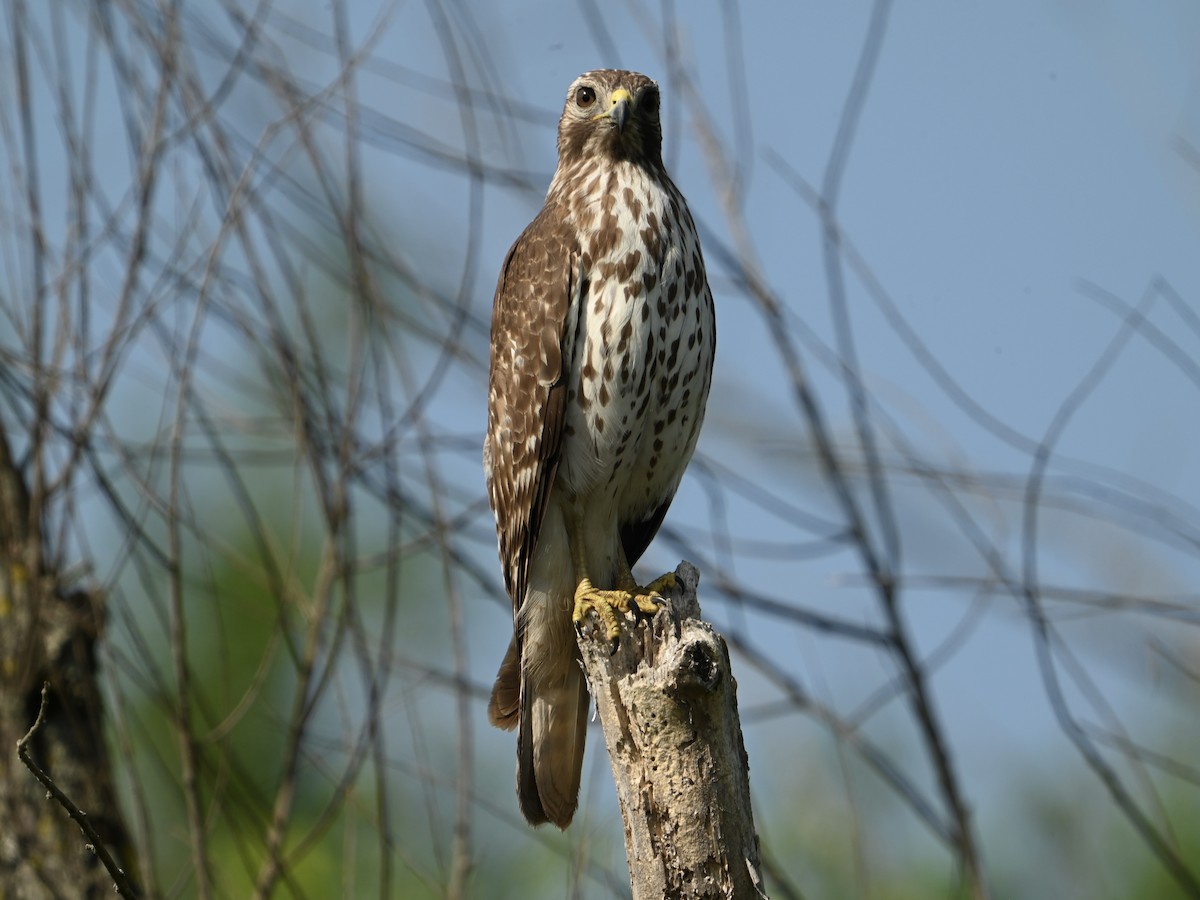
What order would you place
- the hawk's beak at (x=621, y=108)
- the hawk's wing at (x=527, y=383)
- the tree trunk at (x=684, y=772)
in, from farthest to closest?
the hawk's beak at (x=621, y=108) < the hawk's wing at (x=527, y=383) < the tree trunk at (x=684, y=772)

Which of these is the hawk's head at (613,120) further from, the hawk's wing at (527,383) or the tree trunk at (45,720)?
the tree trunk at (45,720)

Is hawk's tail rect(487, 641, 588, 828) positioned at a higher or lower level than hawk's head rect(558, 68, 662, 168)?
lower

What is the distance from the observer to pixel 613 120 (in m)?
4.57

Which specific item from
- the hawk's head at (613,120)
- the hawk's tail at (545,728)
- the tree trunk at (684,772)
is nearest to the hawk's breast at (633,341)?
the hawk's head at (613,120)

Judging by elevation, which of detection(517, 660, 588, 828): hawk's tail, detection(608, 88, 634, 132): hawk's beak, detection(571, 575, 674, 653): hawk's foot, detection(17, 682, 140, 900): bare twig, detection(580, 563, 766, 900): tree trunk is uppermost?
detection(608, 88, 634, 132): hawk's beak

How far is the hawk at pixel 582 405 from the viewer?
4.13 metres

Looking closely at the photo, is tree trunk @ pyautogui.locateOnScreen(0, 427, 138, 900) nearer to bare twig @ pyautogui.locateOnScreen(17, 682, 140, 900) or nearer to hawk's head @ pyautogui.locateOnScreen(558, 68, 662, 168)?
hawk's head @ pyautogui.locateOnScreen(558, 68, 662, 168)

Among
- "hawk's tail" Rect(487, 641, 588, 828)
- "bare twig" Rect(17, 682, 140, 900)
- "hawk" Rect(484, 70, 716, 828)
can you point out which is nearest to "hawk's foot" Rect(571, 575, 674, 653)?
"hawk" Rect(484, 70, 716, 828)

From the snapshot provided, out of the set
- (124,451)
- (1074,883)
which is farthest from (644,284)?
(1074,883)

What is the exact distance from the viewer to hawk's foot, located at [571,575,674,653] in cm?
386

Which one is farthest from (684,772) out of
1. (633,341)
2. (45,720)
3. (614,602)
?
(45,720)

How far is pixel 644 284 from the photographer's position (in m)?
4.11

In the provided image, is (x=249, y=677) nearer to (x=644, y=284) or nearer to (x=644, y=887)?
(x=644, y=284)

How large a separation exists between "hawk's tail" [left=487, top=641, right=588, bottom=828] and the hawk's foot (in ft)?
0.77
